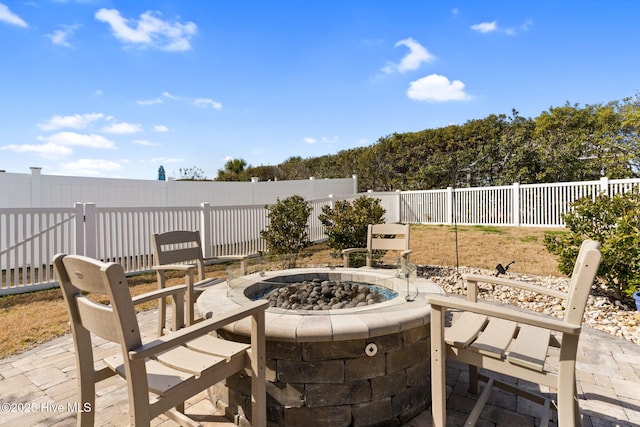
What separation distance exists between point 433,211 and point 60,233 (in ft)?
33.9

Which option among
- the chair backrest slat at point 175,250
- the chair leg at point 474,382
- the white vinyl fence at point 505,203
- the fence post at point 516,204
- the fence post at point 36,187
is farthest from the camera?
the fence post at point 516,204

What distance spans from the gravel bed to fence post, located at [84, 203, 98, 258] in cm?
567

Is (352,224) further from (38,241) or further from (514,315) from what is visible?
(38,241)

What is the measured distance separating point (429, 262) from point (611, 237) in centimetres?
309

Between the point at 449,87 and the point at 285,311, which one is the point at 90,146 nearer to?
the point at 285,311

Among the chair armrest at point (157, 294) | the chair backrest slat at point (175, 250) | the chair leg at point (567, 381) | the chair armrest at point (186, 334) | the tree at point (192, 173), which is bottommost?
the chair leg at point (567, 381)

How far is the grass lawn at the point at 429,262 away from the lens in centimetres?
335

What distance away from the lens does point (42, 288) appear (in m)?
5.04

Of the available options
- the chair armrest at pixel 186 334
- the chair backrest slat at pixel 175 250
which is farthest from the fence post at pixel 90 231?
the chair armrest at pixel 186 334

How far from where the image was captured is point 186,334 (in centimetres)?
134

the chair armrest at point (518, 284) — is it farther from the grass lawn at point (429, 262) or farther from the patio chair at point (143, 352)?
the grass lawn at point (429, 262)

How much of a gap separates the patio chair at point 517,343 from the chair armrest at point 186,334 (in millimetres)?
915

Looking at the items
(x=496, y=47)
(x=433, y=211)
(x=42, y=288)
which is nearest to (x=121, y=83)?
(x=42, y=288)

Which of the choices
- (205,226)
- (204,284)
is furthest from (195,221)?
(204,284)
